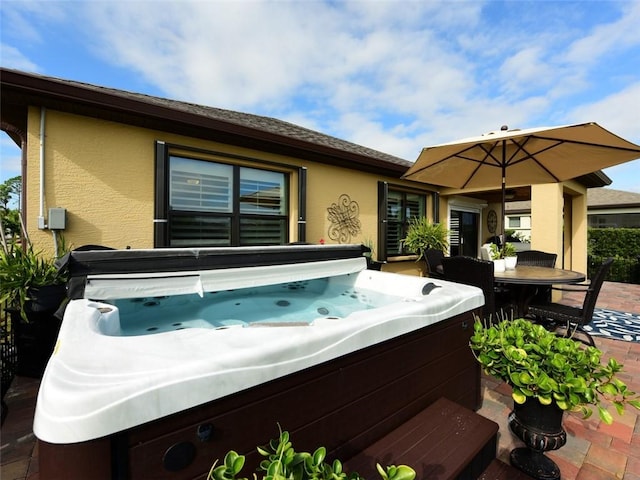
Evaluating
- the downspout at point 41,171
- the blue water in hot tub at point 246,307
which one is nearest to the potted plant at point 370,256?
the blue water in hot tub at point 246,307

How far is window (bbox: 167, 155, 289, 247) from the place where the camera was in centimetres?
380

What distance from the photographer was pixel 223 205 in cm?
416

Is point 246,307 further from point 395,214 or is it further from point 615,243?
point 615,243

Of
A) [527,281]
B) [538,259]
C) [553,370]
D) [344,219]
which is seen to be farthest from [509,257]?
[553,370]

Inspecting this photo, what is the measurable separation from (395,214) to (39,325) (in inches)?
239

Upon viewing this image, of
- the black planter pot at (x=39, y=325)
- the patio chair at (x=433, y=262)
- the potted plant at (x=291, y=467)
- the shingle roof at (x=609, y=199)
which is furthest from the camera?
the shingle roof at (x=609, y=199)

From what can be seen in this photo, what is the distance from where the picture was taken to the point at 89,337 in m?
1.22

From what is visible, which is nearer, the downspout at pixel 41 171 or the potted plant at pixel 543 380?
the potted plant at pixel 543 380

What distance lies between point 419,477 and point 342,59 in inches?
278

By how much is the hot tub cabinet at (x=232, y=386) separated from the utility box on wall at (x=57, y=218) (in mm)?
1564

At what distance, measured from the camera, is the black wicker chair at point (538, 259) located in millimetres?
5000

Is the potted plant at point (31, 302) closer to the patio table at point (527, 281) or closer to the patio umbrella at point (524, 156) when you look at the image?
the patio umbrella at point (524, 156)

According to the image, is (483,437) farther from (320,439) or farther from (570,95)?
(570,95)

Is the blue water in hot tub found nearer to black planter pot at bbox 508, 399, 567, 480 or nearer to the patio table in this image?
the patio table
